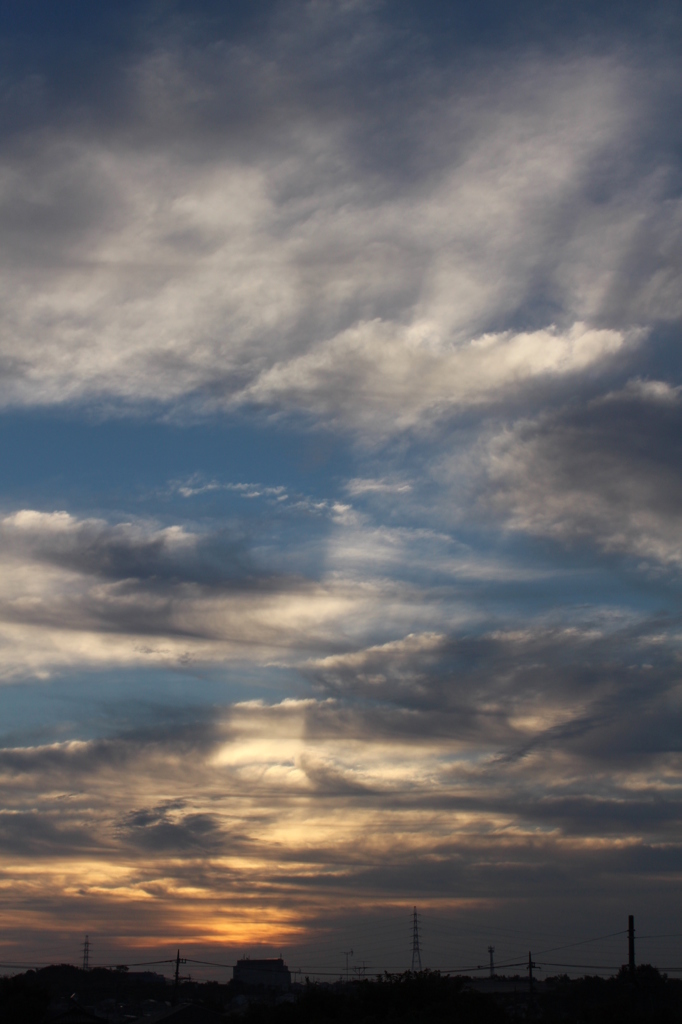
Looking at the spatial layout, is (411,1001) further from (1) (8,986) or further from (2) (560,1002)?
(2) (560,1002)

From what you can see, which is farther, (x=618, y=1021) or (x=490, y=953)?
(x=490, y=953)

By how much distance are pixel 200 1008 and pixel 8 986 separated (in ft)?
161

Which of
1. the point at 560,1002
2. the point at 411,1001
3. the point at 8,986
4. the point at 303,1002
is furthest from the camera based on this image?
the point at 560,1002

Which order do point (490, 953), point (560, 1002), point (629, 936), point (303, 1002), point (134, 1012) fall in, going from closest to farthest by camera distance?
point (303, 1002), point (629, 936), point (560, 1002), point (134, 1012), point (490, 953)

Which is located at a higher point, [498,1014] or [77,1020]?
[498,1014]

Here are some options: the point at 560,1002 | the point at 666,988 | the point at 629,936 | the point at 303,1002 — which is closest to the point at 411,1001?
the point at 303,1002

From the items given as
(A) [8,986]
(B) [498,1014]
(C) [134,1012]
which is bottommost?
(C) [134,1012]

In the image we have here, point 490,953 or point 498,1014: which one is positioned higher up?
point 498,1014

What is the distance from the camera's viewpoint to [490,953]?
7407 inches

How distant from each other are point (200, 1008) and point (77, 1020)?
18831 millimetres

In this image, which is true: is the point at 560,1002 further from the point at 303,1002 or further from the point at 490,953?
the point at 303,1002

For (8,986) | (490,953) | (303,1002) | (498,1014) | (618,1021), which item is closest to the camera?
(498,1014)

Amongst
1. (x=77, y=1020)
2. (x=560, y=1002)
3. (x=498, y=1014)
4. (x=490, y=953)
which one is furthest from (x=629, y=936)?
(x=490, y=953)

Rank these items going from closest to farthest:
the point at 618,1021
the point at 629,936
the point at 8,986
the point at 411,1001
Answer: the point at 618,1021, the point at 411,1001, the point at 629,936, the point at 8,986
